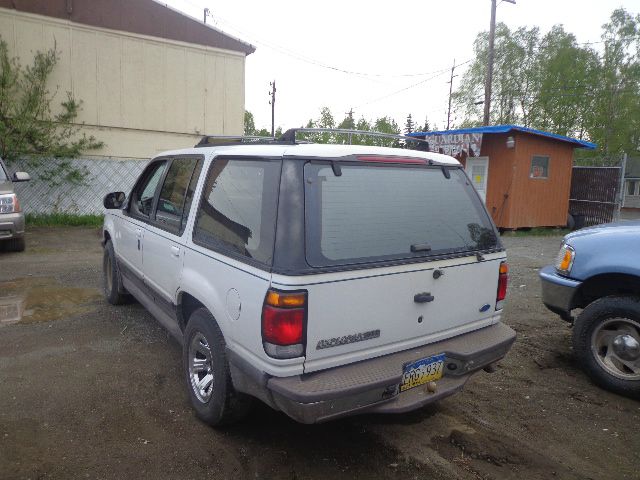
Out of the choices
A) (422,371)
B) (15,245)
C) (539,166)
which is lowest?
(15,245)

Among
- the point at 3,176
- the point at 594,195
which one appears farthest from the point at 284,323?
the point at 594,195

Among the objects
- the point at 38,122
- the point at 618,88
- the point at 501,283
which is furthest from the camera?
the point at 618,88

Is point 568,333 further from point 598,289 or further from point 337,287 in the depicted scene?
point 337,287

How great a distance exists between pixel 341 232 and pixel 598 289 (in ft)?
9.42

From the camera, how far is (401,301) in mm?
2770

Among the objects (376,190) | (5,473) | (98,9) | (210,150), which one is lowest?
(5,473)

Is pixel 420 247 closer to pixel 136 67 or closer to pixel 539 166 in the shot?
pixel 539 166

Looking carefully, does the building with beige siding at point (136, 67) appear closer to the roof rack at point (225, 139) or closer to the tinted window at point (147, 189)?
the tinted window at point (147, 189)

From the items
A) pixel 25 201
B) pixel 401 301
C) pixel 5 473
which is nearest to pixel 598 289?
pixel 401 301

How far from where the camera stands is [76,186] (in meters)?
13.7

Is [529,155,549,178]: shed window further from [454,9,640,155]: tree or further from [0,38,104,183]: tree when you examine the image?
[454,9,640,155]: tree

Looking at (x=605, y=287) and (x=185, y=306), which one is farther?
(x=605, y=287)

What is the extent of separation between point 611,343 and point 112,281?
5041 mm

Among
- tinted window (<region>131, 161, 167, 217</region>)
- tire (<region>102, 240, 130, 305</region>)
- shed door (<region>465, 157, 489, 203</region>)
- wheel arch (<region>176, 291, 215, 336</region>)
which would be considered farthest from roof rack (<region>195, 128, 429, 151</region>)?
shed door (<region>465, 157, 489, 203</region>)
